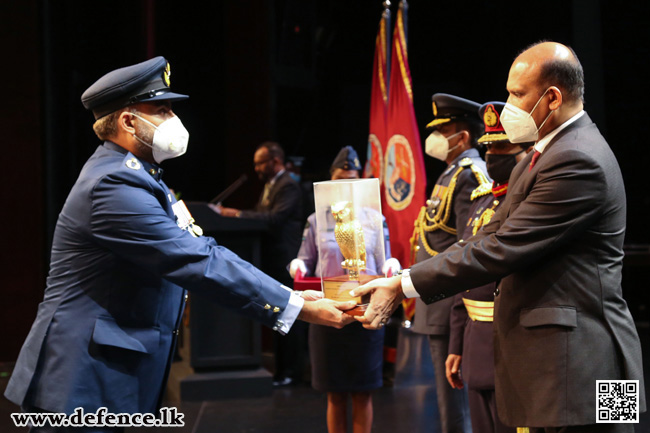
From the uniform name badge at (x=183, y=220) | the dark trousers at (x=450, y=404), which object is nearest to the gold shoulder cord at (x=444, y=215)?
the dark trousers at (x=450, y=404)

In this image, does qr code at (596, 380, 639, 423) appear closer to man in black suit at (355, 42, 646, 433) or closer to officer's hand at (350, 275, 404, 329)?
man in black suit at (355, 42, 646, 433)

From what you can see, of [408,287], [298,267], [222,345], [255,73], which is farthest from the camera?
[255,73]

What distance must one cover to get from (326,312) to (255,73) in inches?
198

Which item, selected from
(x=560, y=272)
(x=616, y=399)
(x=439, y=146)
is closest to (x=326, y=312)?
(x=560, y=272)

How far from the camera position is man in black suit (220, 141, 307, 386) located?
5.25 metres

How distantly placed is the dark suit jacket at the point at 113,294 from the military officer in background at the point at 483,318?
91 cm

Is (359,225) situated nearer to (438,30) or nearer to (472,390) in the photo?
(472,390)

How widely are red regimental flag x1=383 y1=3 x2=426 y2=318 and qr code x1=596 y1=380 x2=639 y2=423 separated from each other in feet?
8.80

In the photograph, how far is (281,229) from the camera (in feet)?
17.9

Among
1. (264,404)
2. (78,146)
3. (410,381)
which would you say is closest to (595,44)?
(410,381)

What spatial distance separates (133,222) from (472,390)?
1.38m

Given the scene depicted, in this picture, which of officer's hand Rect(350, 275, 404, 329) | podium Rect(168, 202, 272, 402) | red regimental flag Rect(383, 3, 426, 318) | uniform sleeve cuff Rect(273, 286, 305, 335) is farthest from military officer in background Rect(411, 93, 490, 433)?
podium Rect(168, 202, 272, 402)

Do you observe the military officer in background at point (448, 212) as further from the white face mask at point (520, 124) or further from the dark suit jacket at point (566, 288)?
the dark suit jacket at point (566, 288)

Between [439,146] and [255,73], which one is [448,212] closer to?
[439,146]
